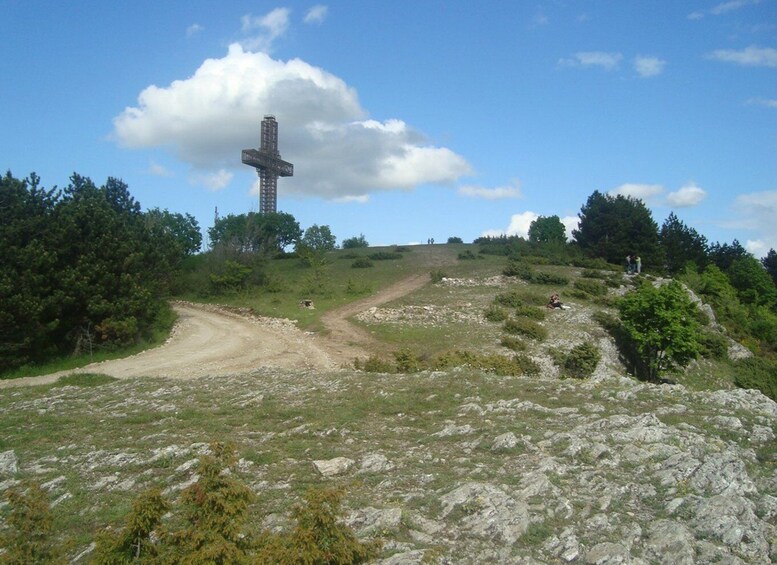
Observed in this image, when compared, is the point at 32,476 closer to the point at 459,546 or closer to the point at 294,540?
the point at 294,540

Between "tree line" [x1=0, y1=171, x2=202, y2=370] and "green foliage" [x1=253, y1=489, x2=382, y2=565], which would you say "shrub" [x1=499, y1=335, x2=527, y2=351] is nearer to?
"tree line" [x1=0, y1=171, x2=202, y2=370]

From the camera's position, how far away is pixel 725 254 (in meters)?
79.8

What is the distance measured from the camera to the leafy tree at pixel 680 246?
66.0m

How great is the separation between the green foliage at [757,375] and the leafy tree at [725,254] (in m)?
48.3

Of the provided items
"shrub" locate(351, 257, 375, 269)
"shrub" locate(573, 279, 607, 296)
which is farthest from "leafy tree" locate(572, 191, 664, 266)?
"shrub" locate(351, 257, 375, 269)

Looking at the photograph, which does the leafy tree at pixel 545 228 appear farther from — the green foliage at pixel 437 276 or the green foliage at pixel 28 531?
the green foliage at pixel 28 531

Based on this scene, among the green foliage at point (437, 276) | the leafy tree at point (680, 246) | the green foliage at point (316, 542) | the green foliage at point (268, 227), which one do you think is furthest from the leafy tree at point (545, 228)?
the green foliage at point (316, 542)

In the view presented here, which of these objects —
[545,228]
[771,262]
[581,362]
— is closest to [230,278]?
[581,362]

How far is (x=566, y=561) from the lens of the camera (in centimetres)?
629

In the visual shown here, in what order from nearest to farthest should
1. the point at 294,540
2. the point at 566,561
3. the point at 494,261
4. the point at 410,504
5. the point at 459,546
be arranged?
the point at 294,540, the point at 566,561, the point at 459,546, the point at 410,504, the point at 494,261

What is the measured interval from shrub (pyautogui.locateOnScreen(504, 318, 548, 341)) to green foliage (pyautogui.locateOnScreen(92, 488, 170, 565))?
2430 centimetres

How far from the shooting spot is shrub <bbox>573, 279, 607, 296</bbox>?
40031 millimetres

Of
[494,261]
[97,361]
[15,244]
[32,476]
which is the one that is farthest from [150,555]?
[494,261]

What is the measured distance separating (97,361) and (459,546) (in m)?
21.8
